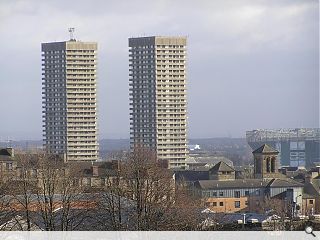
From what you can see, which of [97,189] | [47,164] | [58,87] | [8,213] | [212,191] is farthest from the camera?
[58,87]

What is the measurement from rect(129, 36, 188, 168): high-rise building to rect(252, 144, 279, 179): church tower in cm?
1163

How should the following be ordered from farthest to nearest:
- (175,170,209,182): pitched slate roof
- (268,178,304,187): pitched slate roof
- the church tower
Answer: (175,170,209,182): pitched slate roof, the church tower, (268,178,304,187): pitched slate roof

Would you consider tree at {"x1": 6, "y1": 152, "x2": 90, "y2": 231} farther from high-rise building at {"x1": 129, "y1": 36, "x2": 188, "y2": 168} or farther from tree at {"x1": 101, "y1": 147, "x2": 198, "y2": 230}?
high-rise building at {"x1": 129, "y1": 36, "x2": 188, "y2": 168}

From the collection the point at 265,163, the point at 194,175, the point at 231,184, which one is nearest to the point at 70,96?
the point at 194,175

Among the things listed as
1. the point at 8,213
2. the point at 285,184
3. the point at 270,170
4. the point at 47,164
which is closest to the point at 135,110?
the point at 270,170

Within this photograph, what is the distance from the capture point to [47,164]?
23.8ft

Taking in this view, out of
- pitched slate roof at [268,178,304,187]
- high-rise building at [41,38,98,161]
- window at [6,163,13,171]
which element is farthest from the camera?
high-rise building at [41,38,98,161]

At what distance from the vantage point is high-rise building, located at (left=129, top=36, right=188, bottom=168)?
27.4 metres

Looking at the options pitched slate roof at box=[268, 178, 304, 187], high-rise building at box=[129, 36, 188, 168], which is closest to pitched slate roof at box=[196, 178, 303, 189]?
pitched slate roof at box=[268, 178, 304, 187]

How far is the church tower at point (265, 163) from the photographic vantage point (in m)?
15.0

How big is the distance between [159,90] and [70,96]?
8.91 feet

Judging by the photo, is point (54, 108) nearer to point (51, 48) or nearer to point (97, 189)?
point (51, 48)

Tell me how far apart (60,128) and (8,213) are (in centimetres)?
2298

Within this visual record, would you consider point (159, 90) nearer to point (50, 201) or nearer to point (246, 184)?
point (246, 184)
